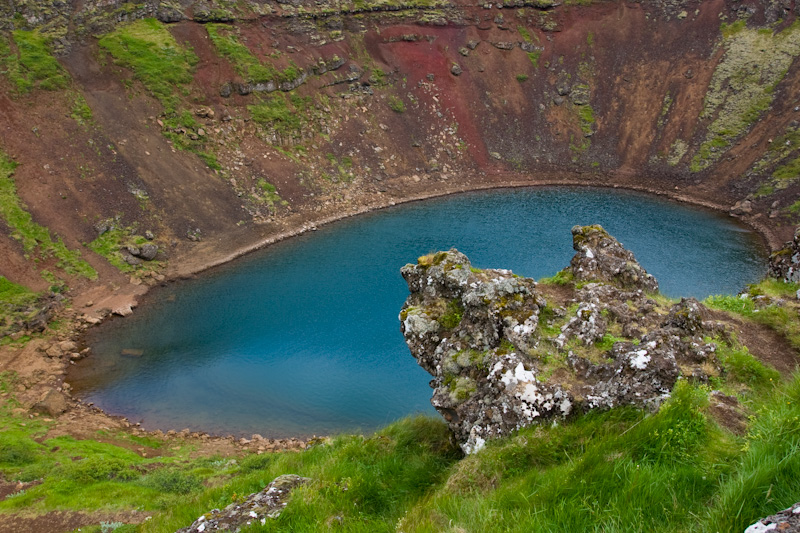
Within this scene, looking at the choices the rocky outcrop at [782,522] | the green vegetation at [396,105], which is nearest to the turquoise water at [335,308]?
the green vegetation at [396,105]

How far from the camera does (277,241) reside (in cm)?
5588

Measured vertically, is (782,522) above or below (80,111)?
below

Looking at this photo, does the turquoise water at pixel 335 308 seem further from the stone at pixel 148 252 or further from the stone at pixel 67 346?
the stone at pixel 148 252

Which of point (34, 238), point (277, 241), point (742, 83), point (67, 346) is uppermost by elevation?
point (742, 83)

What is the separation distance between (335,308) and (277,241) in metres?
14.8

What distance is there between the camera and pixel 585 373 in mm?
13094

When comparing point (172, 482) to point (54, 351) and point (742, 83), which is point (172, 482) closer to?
point (54, 351)

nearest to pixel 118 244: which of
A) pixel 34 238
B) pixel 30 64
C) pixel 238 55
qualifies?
pixel 34 238

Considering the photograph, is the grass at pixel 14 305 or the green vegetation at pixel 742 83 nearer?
the grass at pixel 14 305

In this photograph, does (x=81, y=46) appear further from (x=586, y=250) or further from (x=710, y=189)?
(x=710, y=189)

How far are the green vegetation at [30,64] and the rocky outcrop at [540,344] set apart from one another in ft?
179

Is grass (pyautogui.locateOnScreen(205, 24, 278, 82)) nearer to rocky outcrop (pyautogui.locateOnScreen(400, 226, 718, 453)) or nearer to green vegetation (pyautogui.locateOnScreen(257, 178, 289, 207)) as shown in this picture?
green vegetation (pyautogui.locateOnScreen(257, 178, 289, 207))

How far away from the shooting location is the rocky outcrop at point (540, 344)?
12.0 meters

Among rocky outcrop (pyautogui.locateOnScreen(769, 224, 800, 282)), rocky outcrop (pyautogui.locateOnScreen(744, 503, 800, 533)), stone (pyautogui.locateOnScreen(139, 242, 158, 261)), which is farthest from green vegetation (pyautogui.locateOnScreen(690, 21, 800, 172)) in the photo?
rocky outcrop (pyautogui.locateOnScreen(744, 503, 800, 533))
